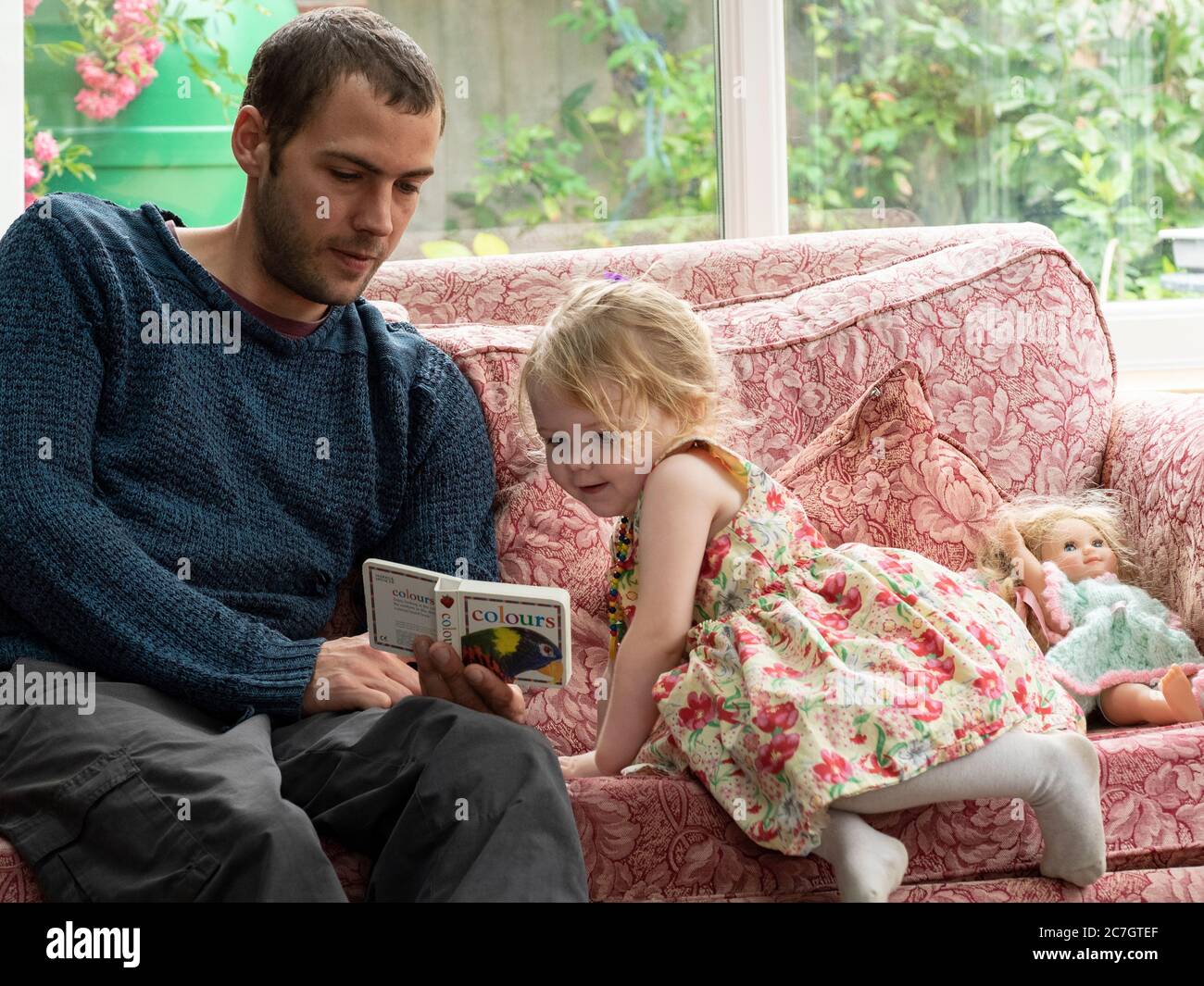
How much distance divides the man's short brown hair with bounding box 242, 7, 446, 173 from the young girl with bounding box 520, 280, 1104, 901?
1.12ft

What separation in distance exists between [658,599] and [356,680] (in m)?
0.36

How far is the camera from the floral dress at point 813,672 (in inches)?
54.5

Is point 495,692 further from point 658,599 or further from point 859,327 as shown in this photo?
point 859,327

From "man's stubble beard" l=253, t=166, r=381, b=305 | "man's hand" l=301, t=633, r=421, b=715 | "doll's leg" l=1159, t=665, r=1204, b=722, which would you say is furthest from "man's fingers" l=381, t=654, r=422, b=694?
"doll's leg" l=1159, t=665, r=1204, b=722

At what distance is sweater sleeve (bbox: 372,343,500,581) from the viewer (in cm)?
175

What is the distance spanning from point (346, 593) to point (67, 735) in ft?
1.67

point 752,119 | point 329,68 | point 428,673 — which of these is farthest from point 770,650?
point 752,119

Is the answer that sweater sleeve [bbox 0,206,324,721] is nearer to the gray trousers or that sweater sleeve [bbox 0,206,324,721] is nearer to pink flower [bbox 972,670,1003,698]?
the gray trousers

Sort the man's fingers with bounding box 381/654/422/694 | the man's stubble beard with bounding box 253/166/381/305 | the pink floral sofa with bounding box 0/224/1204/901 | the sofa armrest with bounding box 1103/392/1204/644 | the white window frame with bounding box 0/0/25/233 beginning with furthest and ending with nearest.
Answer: the white window frame with bounding box 0/0/25/233
the sofa armrest with bounding box 1103/392/1204/644
the man's stubble beard with bounding box 253/166/381/305
the man's fingers with bounding box 381/654/422/694
the pink floral sofa with bounding box 0/224/1204/901

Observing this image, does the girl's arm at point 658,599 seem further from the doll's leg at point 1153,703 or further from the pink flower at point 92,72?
the pink flower at point 92,72

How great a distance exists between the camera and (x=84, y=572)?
1.48 m

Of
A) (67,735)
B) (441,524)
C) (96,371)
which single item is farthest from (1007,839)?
(96,371)

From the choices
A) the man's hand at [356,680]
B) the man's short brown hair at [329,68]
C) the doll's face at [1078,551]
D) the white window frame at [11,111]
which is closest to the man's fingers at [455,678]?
the man's hand at [356,680]

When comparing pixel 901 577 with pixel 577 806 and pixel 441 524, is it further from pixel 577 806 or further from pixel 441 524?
pixel 441 524
